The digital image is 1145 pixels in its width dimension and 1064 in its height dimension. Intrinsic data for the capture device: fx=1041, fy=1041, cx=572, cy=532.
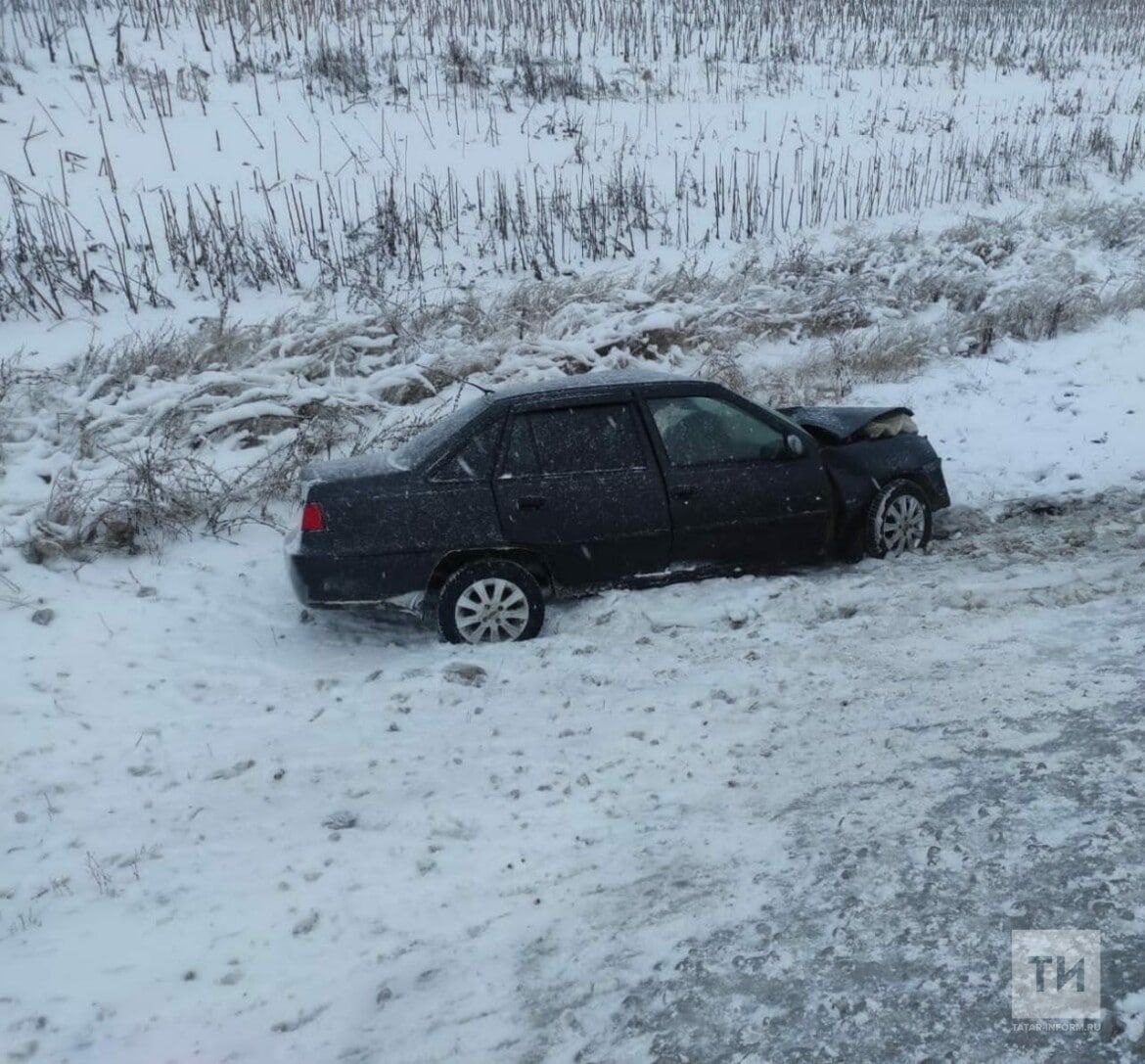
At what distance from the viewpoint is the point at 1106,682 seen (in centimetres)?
487

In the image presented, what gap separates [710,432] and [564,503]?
106 centimetres

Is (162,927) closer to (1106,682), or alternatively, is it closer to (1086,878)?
(1086,878)

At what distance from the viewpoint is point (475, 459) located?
6.09m

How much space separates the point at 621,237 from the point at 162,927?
11.0 metres

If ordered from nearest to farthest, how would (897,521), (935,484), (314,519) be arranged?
1. (314,519)
2. (897,521)
3. (935,484)

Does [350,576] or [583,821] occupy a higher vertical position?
[350,576]

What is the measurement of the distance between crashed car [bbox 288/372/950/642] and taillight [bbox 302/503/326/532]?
1 centimetres

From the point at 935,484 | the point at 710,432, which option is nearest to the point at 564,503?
the point at 710,432

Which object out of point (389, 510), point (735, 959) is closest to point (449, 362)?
point (389, 510)

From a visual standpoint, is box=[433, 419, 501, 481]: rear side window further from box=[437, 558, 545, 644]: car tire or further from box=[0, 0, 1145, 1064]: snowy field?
box=[0, 0, 1145, 1064]: snowy field

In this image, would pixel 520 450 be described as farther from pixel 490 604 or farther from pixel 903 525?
pixel 903 525

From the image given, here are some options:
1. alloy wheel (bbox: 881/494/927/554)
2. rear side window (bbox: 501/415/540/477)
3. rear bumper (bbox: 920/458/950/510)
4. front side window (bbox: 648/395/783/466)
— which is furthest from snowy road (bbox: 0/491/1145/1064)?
rear side window (bbox: 501/415/540/477)

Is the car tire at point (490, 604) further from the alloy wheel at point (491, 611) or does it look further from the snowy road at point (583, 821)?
the snowy road at point (583, 821)

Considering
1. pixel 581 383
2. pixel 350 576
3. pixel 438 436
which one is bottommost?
pixel 350 576
